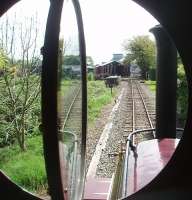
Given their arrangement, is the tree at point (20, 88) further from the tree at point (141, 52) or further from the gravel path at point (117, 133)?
the tree at point (141, 52)

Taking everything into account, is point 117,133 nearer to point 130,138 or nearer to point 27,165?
point 27,165

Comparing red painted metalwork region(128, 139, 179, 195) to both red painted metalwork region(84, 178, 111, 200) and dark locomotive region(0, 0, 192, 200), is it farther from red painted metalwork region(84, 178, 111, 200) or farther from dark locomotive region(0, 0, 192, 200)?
red painted metalwork region(84, 178, 111, 200)

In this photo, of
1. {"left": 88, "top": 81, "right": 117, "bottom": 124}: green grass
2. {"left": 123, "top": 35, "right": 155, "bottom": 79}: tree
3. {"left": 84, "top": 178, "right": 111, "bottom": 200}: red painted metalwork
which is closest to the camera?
{"left": 84, "top": 178, "right": 111, "bottom": 200}: red painted metalwork

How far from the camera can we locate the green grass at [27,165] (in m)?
4.54

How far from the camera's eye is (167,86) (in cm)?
241

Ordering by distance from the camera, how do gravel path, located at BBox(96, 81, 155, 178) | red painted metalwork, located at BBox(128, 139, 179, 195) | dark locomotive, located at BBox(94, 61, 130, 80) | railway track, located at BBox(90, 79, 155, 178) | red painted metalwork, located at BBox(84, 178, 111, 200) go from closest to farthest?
red painted metalwork, located at BBox(128, 139, 179, 195), red painted metalwork, located at BBox(84, 178, 111, 200), gravel path, located at BBox(96, 81, 155, 178), railway track, located at BBox(90, 79, 155, 178), dark locomotive, located at BBox(94, 61, 130, 80)

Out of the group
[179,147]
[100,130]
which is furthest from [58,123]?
[100,130]

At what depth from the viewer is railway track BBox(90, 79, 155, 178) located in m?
5.06

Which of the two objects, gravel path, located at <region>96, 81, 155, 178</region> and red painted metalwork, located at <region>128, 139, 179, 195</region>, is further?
gravel path, located at <region>96, 81, 155, 178</region>

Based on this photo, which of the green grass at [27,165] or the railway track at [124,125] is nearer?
the green grass at [27,165]

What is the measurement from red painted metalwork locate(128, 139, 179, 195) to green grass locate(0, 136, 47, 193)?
2044 millimetres

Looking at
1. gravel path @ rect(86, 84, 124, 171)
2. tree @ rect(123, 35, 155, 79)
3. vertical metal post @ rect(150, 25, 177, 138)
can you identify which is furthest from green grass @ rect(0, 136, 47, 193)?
tree @ rect(123, 35, 155, 79)

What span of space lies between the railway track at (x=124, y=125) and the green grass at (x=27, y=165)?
0.69 m

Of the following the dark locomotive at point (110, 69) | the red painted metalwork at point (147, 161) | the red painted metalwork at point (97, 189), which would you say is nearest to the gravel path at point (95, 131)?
the red painted metalwork at point (97, 189)
